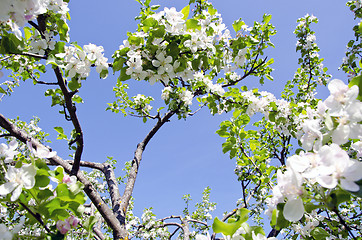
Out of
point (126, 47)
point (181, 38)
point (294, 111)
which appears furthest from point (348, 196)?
point (294, 111)

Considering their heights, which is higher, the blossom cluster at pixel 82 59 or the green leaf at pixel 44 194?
the blossom cluster at pixel 82 59

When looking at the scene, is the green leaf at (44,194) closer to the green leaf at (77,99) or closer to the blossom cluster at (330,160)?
the blossom cluster at (330,160)

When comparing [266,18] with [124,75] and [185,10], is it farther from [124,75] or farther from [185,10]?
[124,75]

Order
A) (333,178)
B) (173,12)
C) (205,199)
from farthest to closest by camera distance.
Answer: (205,199) → (173,12) → (333,178)

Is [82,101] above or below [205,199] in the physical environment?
below

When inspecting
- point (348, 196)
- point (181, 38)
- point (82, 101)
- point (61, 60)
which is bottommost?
point (348, 196)

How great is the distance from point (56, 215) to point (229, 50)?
1.97 meters

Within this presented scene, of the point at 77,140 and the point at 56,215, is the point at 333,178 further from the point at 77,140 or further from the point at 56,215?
the point at 77,140

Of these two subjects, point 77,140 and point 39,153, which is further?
point 77,140

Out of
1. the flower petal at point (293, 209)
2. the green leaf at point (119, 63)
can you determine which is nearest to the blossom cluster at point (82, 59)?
the green leaf at point (119, 63)

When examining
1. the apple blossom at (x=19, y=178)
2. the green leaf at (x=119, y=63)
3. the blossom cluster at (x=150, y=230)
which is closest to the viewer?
the apple blossom at (x=19, y=178)

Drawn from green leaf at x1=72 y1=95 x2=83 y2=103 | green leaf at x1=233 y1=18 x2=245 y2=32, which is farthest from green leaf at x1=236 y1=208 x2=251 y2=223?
green leaf at x1=72 y1=95 x2=83 y2=103

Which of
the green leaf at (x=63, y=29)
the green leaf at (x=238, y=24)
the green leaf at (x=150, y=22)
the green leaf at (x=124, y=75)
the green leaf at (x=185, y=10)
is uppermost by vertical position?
the green leaf at (x=63, y=29)

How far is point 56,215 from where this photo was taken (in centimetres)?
103
